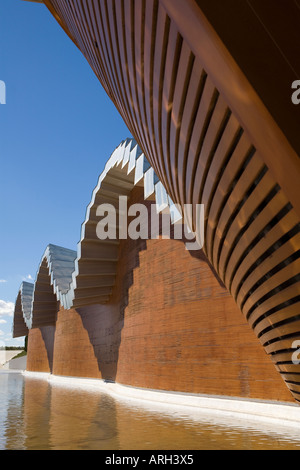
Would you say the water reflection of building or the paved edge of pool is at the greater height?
the water reflection of building

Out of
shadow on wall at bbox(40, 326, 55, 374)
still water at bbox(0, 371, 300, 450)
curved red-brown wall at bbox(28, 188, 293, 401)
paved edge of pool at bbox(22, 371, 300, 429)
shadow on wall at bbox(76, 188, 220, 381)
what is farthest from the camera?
shadow on wall at bbox(40, 326, 55, 374)

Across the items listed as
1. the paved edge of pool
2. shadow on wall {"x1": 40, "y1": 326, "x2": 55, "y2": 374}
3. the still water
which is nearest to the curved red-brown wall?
the paved edge of pool

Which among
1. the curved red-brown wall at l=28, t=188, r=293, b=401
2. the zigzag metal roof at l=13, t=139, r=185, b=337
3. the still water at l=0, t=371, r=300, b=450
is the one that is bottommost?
the still water at l=0, t=371, r=300, b=450

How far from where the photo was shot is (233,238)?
382 cm

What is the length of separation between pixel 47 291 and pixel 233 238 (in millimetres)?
25084

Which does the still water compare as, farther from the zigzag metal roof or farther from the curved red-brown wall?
the zigzag metal roof

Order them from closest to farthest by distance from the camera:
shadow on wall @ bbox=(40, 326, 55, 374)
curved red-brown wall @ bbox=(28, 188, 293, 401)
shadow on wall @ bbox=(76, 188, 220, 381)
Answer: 1. curved red-brown wall @ bbox=(28, 188, 293, 401)
2. shadow on wall @ bbox=(76, 188, 220, 381)
3. shadow on wall @ bbox=(40, 326, 55, 374)

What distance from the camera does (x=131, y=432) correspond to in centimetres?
614

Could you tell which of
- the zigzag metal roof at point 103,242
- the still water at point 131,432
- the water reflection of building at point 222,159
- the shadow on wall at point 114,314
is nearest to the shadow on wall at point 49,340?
the zigzag metal roof at point 103,242

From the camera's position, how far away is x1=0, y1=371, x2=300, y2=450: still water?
520 cm

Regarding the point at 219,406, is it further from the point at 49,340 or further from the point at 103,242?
the point at 49,340

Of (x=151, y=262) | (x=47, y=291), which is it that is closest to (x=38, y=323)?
(x=47, y=291)

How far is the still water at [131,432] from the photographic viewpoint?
5.20 metres
